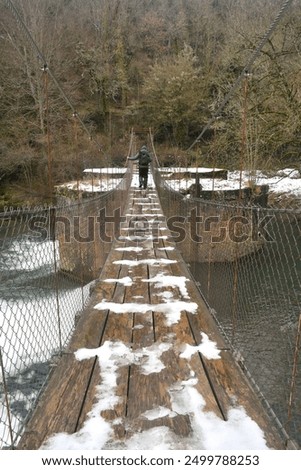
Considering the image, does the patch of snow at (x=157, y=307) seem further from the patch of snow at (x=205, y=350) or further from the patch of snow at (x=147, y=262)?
the patch of snow at (x=147, y=262)

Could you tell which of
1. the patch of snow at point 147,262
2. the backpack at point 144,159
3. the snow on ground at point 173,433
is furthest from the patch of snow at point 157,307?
the backpack at point 144,159

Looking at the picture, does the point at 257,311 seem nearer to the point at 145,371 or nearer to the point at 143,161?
the point at 143,161

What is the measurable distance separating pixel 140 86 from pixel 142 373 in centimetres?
1893

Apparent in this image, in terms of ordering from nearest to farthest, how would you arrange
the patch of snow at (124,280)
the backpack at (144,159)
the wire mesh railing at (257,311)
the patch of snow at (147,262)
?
the patch of snow at (124,280)
the patch of snow at (147,262)
the wire mesh railing at (257,311)
the backpack at (144,159)

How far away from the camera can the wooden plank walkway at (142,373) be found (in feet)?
3.70

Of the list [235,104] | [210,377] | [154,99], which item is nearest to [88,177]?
[235,104]

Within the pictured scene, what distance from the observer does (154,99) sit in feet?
48.7

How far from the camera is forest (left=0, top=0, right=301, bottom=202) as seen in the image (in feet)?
18.8

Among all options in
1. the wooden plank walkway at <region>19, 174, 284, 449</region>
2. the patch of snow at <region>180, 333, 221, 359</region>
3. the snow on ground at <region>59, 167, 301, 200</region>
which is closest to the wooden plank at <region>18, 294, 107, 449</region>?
the wooden plank walkway at <region>19, 174, 284, 449</region>

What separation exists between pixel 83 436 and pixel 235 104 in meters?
6.24

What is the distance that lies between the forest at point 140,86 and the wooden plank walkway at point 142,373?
3.99 m

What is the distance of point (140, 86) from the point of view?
18.3 metres

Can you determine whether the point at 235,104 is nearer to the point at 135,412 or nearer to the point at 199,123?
the point at 135,412

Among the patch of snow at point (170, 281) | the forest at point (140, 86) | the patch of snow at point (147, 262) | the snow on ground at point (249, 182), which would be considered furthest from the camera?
the snow on ground at point (249, 182)
